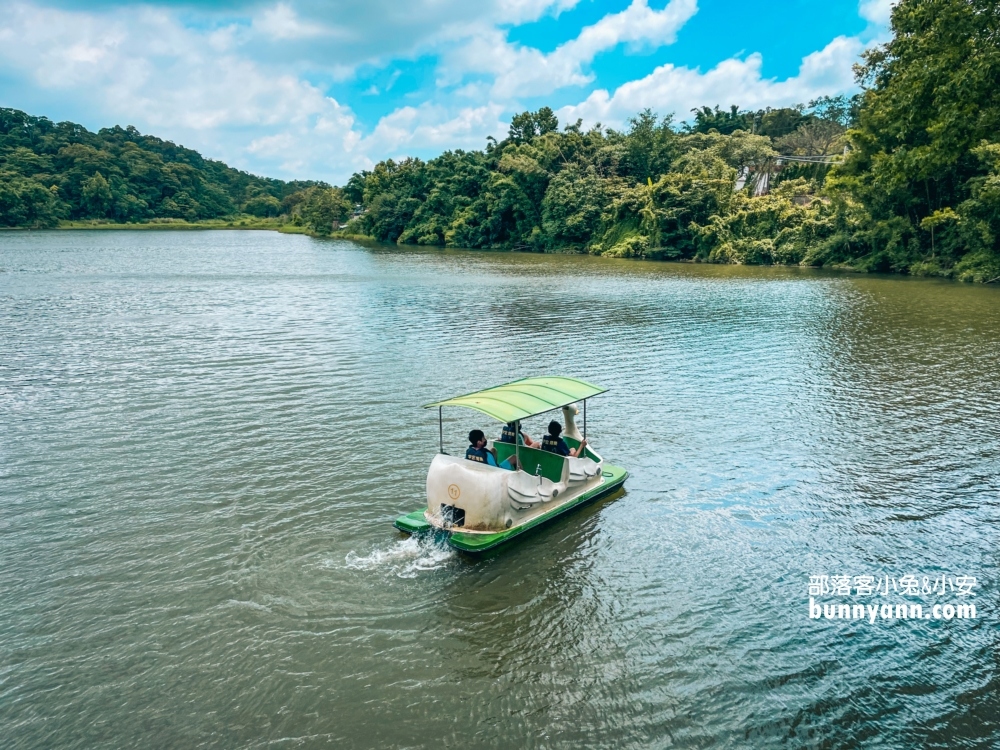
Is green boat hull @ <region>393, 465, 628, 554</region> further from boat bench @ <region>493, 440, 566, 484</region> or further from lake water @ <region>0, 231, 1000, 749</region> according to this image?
boat bench @ <region>493, 440, 566, 484</region>

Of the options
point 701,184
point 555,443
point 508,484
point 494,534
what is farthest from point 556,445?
point 701,184

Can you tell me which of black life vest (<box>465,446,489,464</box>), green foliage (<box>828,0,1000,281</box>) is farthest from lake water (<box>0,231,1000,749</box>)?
green foliage (<box>828,0,1000,281</box>)

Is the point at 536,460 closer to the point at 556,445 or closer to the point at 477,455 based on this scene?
the point at 556,445

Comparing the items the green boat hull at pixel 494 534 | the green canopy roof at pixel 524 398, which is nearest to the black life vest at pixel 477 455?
the green canopy roof at pixel 524 398

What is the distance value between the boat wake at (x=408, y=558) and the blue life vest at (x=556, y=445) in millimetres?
3196

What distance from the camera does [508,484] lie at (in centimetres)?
1181

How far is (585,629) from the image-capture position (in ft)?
31.9

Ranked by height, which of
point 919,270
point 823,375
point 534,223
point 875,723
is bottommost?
point 875,723

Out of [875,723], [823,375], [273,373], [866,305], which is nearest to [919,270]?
[866,305]

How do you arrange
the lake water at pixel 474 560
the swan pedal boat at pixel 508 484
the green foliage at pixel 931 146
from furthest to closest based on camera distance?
the green foliage at pixel 931 146
the swan pedal boat at pixel 508 484
the lake water at pixel 474 560

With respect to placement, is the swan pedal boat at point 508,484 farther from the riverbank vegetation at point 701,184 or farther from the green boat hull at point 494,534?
the riverbank vegetation at point 701,184

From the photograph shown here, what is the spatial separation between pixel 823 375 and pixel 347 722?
20483 millimetres

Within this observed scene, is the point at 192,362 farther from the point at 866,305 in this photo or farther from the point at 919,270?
the point at 919,270

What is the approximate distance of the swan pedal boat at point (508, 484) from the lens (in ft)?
38.1
